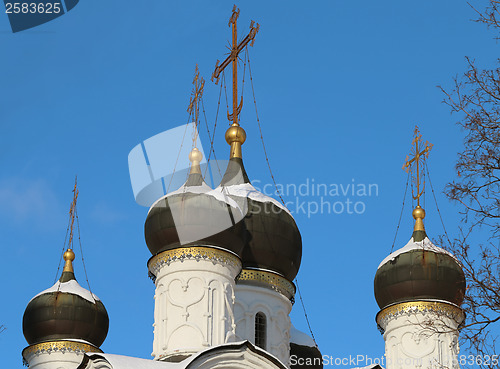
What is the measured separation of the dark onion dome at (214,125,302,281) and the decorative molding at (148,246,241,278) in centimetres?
125

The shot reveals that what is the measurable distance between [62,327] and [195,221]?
4.08 metres

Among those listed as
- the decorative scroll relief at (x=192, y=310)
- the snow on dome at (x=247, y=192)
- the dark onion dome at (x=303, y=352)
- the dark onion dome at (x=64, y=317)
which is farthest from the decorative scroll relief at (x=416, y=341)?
the dark onion dome at (x=64, y=317)

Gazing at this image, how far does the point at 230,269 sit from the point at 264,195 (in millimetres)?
2496

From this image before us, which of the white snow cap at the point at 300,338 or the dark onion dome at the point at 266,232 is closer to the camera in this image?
the dark onion dome at the point at 266,232

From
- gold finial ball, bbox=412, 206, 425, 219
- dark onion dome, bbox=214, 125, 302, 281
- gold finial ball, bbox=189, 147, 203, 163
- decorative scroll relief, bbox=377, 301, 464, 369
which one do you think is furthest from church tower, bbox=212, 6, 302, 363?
gold finial ball, bbox=412, 206, 425, 219

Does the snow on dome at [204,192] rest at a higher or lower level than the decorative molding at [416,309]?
higher

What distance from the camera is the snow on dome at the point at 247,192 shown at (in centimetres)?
1770

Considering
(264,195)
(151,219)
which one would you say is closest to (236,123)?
(264,195)

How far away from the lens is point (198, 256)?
1564cm

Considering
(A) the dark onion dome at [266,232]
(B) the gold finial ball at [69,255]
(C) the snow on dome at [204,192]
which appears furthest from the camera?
(B) the gold finial ball at [69,255]

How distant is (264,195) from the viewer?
711 inches

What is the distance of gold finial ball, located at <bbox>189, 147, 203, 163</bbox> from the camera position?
57.0ft

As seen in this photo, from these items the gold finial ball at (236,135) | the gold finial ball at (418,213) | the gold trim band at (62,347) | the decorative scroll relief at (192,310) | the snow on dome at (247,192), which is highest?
the gold finial ball at (236,135)

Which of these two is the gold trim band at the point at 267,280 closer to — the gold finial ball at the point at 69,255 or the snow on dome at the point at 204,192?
the snow on dome at the point at 204,192
